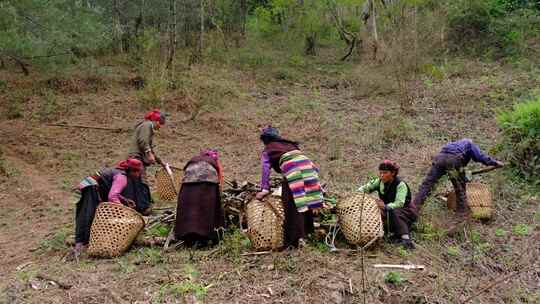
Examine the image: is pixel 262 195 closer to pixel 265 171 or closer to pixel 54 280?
pixel 265 171

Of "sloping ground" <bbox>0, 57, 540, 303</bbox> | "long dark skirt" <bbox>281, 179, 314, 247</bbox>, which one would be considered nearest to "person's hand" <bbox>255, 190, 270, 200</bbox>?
"long dark skirt" <bbox>281, 179, 314, 247</bbox>

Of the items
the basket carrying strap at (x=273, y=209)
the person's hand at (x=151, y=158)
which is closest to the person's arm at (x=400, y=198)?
the basket carrying strap at (x=273, y=209)

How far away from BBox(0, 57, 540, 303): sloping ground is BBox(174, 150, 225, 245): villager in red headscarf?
22 cm

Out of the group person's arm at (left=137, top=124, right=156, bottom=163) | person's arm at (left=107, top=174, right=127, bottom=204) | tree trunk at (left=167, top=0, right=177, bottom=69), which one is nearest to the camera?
person's arm at (left=107, top=174, right=127, bottom=204)

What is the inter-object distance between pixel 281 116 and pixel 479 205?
6.81 m

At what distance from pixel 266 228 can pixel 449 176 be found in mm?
2318

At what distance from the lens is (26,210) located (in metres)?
7.09

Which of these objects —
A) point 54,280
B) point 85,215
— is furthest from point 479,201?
point 54,280

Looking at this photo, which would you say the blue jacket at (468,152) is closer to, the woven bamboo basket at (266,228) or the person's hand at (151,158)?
the woven bamboo basket at (266,228)

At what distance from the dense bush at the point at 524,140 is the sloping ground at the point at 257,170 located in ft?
1.05

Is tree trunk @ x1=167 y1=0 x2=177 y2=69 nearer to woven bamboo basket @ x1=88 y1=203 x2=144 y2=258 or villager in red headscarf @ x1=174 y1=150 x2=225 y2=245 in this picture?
villager in red headscarf @ x1=174 y1=150 x2=225 y2=245

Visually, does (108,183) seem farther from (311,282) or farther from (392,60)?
(392,60)

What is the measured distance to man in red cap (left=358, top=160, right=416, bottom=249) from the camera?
16.1ft

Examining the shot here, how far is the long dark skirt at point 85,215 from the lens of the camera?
16.7 feet
